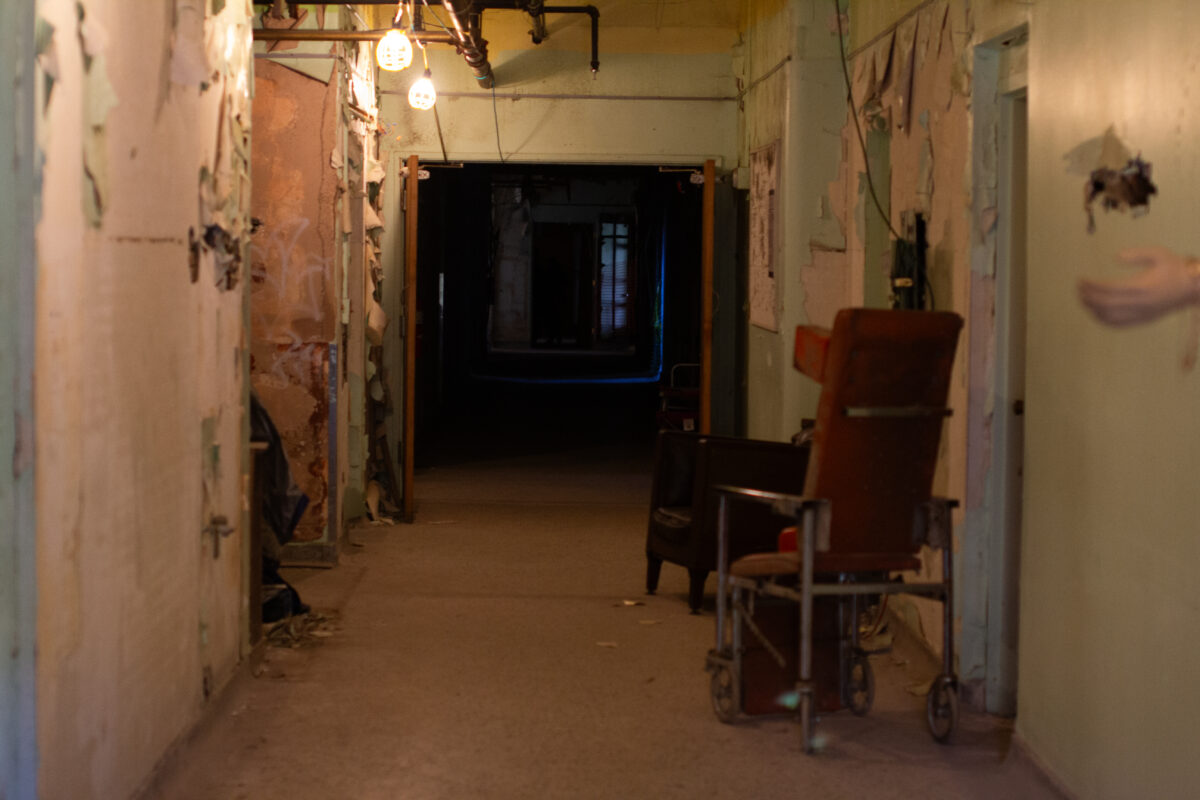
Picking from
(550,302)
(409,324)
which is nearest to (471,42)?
(409,324)

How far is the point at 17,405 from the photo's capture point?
94.9 inches

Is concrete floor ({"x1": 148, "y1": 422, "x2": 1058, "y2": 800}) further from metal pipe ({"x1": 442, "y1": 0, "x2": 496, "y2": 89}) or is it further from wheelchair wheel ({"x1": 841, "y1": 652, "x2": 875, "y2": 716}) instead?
metal pipe ({"x1": 442, "y1": 0, "x2": 496, "y2": 89})

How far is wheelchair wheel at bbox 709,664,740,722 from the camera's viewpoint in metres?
4.17

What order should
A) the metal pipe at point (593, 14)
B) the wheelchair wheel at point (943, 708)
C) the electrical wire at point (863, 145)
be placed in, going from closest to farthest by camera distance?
the wheelchair wheel at point (943, 708)
the electrical wire at point (863, 145)
the metal pipe at point (593, 14)

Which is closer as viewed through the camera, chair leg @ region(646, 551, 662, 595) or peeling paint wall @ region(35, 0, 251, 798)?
peeling paint wall @ region(35, 0, 251, 798)

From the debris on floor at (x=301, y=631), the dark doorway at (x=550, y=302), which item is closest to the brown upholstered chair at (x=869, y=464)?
the debris on floor at (x=301, y=631)

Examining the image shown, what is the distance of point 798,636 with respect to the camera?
14.0 ft

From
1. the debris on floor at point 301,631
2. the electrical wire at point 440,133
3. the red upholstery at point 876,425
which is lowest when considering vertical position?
the debris on floor at point 301,631

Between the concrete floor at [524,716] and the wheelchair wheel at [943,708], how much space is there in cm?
6

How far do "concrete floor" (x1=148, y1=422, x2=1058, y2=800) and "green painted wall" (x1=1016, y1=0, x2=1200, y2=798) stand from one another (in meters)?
A: 0.45

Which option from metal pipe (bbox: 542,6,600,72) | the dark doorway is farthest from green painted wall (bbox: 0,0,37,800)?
the dark doorway

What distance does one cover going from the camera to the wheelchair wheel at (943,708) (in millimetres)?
4012

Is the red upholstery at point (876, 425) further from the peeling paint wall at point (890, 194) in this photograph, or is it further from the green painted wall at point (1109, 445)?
the peeling paint wall at point (890, 194)

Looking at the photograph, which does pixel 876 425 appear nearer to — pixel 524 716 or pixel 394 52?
pixel 524 716
